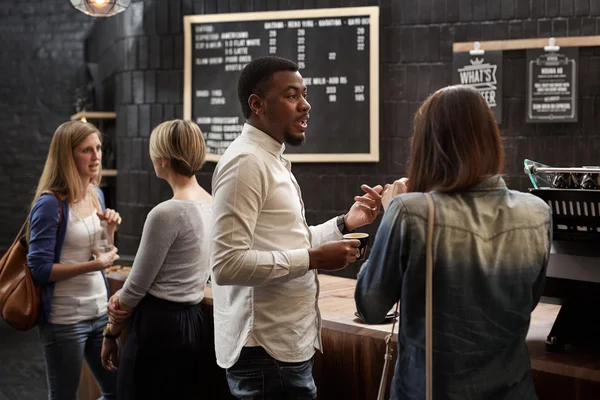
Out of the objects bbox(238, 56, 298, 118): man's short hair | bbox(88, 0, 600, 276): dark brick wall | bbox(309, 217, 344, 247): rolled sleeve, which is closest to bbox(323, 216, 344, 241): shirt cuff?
bbox(309, 217, 344, 247): rolled sleeve

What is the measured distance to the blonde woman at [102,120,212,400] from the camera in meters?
2.68

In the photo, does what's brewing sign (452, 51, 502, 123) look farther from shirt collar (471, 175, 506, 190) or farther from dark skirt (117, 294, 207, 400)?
shirt collar (471, 175, 506, 190)

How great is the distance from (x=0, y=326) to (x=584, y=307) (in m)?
6.33

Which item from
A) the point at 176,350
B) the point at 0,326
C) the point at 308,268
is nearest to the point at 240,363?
the point at 308,268

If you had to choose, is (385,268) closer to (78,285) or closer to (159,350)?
(159,350)

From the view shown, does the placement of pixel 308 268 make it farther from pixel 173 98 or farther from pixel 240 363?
pixel 173 98

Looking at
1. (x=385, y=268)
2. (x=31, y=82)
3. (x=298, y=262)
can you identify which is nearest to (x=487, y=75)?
(x=298, y=262)

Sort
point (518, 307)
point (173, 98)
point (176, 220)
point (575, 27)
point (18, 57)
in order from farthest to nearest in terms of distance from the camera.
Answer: point (18, 57) → point (173, 98) → point (575, 27) → point (176, 220) → point (518, 307)

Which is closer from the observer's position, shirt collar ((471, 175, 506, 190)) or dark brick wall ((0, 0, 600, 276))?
shirt collar ((471, 175, 506, 190))

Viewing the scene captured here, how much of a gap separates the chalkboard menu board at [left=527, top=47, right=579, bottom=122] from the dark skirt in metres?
3.29

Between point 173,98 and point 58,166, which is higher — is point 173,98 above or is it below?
above

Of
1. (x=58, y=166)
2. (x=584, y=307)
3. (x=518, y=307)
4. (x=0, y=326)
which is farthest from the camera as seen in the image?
(x=0, y=326)

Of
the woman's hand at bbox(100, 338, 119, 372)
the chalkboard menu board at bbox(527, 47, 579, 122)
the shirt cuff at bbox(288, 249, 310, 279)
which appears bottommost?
the woman's hand at bbox(100, 338, 119, 372)

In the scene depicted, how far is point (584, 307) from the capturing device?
76.8 inches
